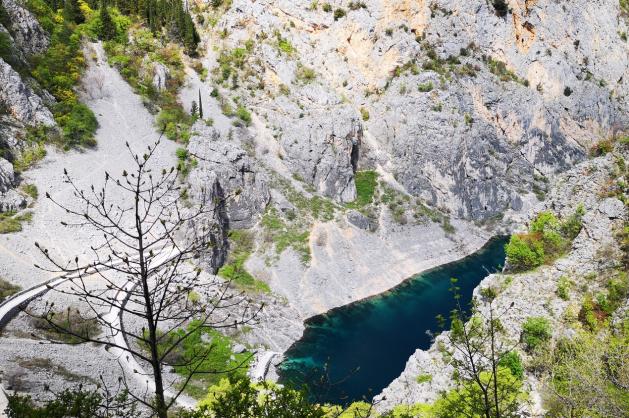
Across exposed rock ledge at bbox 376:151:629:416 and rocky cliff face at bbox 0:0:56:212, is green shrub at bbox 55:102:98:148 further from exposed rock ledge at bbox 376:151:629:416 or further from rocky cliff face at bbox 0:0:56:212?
exposed rock ledge at bbox 376:151:629:416

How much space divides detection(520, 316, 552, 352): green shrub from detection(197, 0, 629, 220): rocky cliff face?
4260cm

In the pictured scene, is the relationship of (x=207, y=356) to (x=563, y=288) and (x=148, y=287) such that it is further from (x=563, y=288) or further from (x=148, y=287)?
(x=563, y=288)

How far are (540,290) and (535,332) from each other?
385 cm

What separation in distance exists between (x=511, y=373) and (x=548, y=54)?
7786 centimetres

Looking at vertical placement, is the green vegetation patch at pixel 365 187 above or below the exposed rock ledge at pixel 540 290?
above

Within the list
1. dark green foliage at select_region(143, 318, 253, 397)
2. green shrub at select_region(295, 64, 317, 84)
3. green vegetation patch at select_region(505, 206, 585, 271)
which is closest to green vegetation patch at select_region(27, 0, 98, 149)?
green shrub at select_region(295, 64, 317, 84)

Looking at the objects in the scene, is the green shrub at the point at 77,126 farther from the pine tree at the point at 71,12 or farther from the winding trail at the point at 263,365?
the winding trail at the point at 263,365

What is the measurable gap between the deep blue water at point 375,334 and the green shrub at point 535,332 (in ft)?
39.6

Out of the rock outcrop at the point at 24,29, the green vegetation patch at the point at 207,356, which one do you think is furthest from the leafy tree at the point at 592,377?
the rock outcrop at the point at 24,29

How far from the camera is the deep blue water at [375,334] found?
40656 millimetres

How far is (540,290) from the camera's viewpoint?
28719mm

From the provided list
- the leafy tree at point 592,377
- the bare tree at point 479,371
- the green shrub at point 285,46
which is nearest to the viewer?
the bare tree at point 479,371

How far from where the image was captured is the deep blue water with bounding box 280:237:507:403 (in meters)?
40.7

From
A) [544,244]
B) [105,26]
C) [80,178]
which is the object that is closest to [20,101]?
[80,178]
